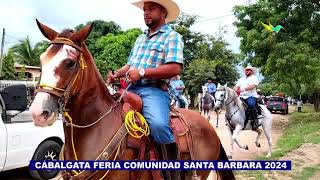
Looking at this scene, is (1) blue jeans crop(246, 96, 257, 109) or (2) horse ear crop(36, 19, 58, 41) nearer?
(2) horse ear crop(36, 19, 58, 41)

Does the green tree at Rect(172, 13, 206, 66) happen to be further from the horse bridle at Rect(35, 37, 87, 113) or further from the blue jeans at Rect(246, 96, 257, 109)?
the horse bridle at Rect(35, 37, 87, 113)

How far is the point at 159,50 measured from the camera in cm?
336

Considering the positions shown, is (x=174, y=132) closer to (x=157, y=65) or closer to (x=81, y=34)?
(x=157, y=65)

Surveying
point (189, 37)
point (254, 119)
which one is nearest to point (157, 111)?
point (254, 119)

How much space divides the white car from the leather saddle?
339 cm

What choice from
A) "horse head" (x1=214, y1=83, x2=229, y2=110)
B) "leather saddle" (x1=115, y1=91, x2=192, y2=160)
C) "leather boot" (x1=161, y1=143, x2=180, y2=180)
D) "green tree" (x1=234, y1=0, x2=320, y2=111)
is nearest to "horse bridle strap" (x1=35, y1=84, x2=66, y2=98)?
"leather saddle" (x1=115, y1=91, x2=192, y2=160)

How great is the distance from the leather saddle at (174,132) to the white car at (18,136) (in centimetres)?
339

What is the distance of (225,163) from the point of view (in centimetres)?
467

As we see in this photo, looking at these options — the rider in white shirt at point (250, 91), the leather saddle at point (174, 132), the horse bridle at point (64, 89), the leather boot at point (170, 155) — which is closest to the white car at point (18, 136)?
the leather saddle at point (174, 132)

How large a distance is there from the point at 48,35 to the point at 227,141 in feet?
33.9

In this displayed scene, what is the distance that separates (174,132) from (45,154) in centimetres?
447

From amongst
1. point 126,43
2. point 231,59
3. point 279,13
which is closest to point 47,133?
point 279,13

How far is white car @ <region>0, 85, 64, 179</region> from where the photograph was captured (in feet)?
20.7
